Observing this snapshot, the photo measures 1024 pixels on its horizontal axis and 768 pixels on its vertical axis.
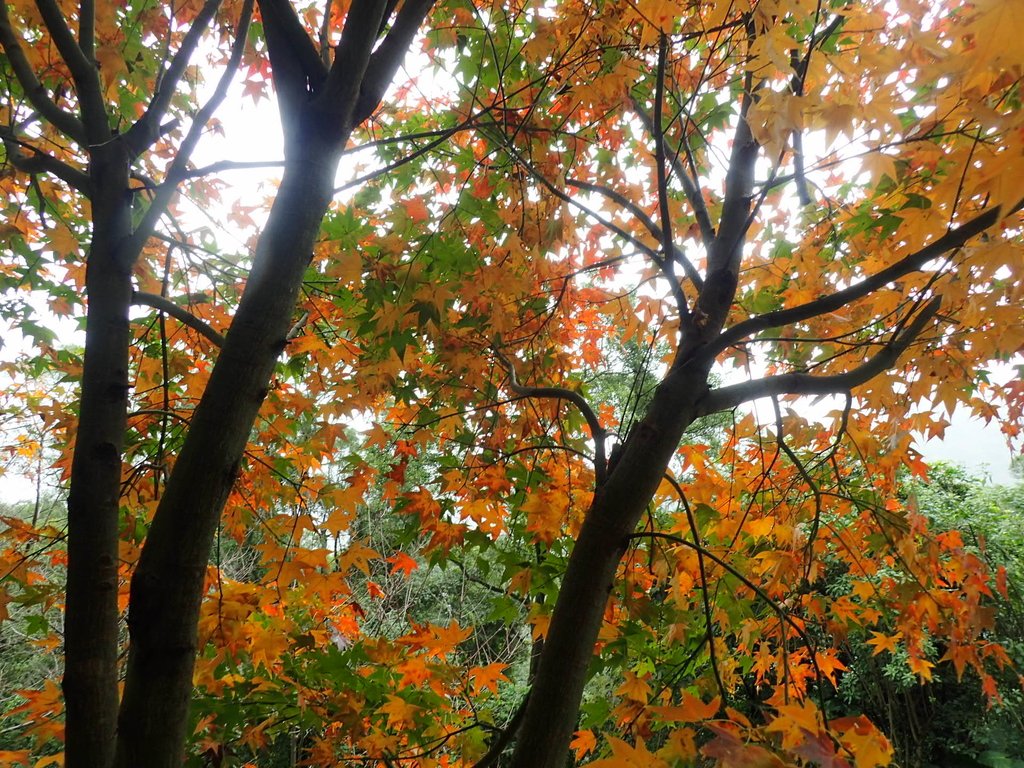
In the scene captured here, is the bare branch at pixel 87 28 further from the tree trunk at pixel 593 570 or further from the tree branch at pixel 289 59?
the tree trunk at pixel 593 570

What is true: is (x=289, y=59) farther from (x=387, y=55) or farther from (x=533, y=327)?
(x=533, y=327)

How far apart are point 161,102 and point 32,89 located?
267mm

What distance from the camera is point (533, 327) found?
7.47ft

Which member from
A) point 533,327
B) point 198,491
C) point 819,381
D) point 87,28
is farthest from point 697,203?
point 87,28

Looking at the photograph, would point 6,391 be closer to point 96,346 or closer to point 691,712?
point 96,346

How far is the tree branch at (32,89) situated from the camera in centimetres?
125

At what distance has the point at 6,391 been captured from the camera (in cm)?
436

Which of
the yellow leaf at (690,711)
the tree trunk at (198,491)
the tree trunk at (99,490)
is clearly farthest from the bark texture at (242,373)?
the yellow leaf at (690,711)

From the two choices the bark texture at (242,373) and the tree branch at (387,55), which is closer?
the bark texture at (242,373)

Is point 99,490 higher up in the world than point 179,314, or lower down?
lower down

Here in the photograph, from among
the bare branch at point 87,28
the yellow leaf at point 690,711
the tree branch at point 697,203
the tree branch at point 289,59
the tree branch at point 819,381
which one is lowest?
the yellow leaf at point 690,711

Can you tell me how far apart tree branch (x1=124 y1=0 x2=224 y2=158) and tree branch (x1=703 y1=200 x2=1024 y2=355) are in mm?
1305

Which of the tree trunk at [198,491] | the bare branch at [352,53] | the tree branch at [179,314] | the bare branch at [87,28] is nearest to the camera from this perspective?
the tree trunk at [198,491]

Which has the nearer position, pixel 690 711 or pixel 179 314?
pixel 690 711
